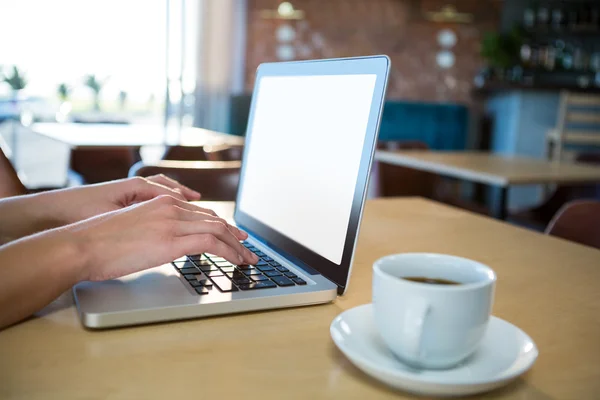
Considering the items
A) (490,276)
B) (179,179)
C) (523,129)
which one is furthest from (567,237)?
(523,129)

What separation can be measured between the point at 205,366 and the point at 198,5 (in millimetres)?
5025

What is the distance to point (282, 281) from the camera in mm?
684

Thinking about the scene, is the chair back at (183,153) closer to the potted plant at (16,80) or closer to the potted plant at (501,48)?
the potted plant at (16,80)

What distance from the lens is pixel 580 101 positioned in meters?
4.40

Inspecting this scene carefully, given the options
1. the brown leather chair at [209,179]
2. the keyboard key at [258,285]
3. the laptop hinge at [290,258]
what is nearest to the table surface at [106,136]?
the brown leather chair at [209,179]

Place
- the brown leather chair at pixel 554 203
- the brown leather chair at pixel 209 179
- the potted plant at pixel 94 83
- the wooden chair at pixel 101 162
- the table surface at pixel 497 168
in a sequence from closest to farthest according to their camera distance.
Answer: the brown leather chair at pixel 209 179, the table surface at pixel 497 168, the brown leather chair at pixel 554 203, the wooden chair at pixel 101 162, the potted plant at pixel 94 83

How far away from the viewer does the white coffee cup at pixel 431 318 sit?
1.51 ft

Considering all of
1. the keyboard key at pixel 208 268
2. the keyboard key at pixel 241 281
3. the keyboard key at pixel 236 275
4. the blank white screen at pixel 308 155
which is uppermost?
the blank white screen at pixel 308 155

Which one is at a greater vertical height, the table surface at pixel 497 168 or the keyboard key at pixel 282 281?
the keyboard key at pixel 282 281

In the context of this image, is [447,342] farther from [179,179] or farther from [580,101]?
[580,101]

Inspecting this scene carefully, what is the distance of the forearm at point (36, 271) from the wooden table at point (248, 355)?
0.02 meters

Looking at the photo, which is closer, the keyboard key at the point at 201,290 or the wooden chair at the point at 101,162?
the keyboard key at the point at 201,290

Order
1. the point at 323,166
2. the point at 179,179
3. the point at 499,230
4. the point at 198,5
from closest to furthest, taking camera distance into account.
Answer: the point at 323,166
the point at 499,230
the point at 179,179
the point at 198,5

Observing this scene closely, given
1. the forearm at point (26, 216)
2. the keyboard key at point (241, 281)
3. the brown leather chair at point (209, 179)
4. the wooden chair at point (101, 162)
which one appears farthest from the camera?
the wooden chair at point (101, 162)
